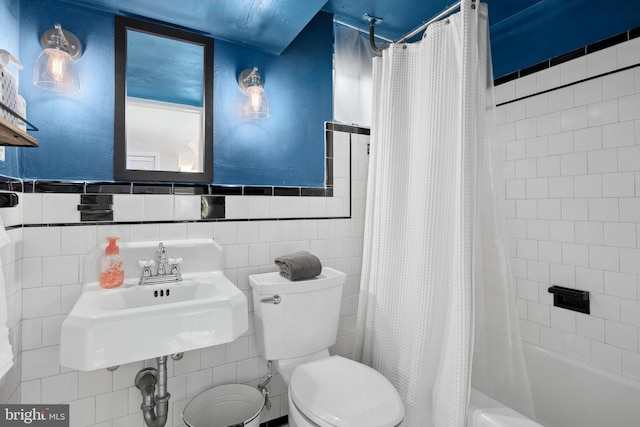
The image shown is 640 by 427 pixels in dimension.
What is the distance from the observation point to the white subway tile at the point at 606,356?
1.60 meters

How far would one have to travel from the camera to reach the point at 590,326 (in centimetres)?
169

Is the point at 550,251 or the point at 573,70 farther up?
the point at 573,70

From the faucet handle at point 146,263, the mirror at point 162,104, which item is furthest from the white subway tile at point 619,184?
the faucet handle at point 146,263

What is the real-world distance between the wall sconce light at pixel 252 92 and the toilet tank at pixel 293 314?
862mm

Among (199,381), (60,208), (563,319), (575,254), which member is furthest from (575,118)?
(60,208)

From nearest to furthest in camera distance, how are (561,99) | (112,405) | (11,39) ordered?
(11,39), (112,405), (561,99)

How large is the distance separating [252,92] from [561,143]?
172cm

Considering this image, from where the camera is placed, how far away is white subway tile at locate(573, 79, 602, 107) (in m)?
1.65

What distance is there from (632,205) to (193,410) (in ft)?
7.57

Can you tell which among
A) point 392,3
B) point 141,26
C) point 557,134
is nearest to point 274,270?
point 141,26

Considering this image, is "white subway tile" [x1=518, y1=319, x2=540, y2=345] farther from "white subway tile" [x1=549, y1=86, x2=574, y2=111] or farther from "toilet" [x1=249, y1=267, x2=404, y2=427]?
"white subway tile" [x1=549, y1=86, x2=574, y2=111]

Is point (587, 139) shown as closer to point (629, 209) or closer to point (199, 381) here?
point (629, 209)

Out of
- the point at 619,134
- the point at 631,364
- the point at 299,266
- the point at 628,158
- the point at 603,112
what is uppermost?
the point at 603,112

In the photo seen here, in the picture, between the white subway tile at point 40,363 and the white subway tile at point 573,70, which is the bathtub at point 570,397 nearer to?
the white subway tile at point 573,70
